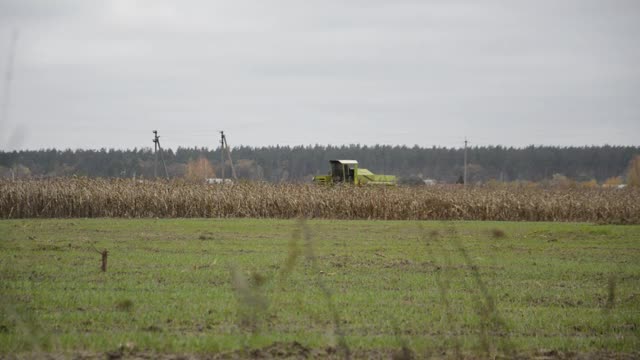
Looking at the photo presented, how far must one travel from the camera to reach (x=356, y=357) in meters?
7.35

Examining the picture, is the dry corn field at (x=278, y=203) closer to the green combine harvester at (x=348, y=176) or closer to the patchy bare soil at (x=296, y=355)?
the green combine harvester at (x=348, y=176)

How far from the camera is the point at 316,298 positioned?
34.9 feet

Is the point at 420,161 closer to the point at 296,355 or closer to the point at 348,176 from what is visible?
the point at 348,176

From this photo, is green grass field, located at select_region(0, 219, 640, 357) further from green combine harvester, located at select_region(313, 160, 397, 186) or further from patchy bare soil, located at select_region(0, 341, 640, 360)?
green combine harvester, located at select_region(313, 160, 397, 186)

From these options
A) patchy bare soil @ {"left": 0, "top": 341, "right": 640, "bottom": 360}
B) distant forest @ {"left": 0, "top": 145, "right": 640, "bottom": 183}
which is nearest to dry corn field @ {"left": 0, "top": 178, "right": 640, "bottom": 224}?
patchy bare soil @ {"left": 0, "top": 341, "right": 640, "bottom": 360}

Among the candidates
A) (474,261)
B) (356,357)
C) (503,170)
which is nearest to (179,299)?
(356,357)

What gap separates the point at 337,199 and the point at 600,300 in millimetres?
25521

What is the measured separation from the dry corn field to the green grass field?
1629cm

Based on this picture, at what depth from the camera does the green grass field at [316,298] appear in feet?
25.5

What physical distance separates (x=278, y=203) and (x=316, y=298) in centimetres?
2564

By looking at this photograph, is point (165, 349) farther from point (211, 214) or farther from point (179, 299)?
point (211, 214)

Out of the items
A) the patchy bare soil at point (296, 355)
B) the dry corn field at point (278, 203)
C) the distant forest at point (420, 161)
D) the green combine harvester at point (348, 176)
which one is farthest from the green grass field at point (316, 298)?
the distant forest at point (420, 161)

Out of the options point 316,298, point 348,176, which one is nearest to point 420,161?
point 348,176

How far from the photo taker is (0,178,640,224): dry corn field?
1407 inches
